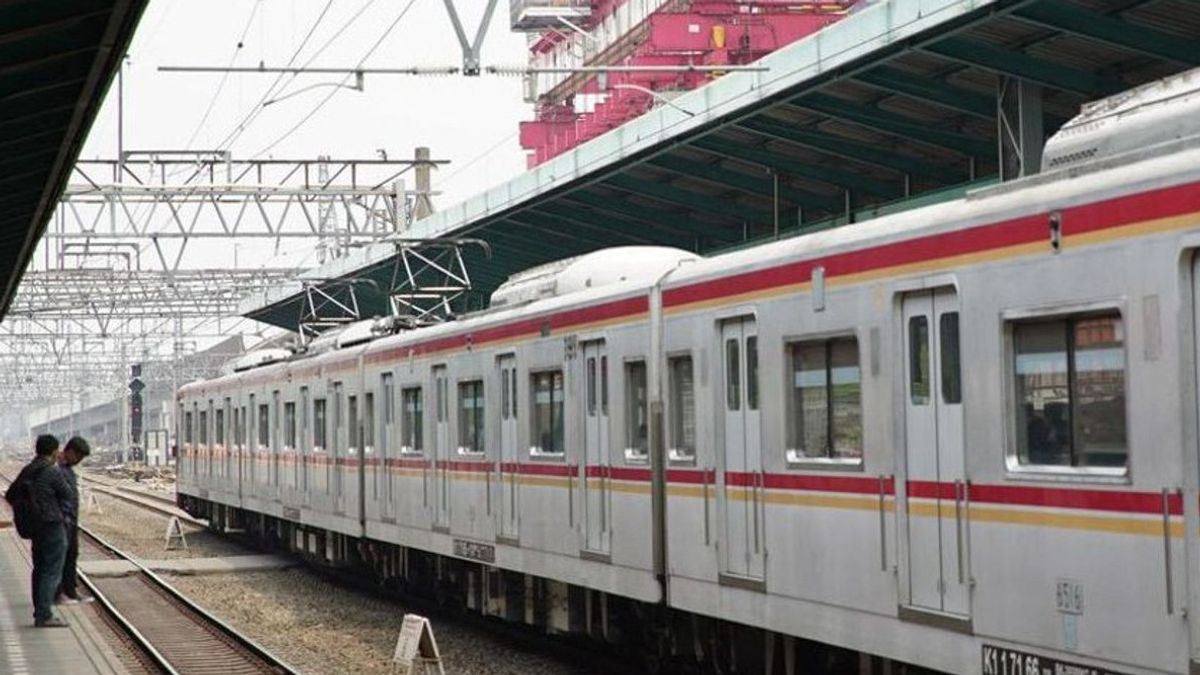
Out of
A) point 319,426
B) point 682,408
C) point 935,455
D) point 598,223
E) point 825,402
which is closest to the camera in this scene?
point 935,455

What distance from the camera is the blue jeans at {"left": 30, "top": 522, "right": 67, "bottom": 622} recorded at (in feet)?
58.1

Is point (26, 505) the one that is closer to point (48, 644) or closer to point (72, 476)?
point (72, 476)

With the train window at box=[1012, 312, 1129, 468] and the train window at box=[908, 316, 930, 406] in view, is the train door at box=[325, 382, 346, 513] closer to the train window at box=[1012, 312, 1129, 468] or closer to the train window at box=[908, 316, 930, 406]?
the train window at box=[908, 316, 930, 406]

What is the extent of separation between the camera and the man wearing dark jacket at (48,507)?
1769 centimetres

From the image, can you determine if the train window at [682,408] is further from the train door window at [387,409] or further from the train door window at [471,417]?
the train door window at [387,409]

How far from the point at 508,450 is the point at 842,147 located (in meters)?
7.30

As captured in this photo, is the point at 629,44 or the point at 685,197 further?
the point at 629,44

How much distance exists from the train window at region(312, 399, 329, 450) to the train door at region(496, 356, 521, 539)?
8.27 metres

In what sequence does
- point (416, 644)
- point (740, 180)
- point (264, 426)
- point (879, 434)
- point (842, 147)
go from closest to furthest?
point (879, 434), point (416, 644), point (842, 147), point (740, 180), point (264, 426)

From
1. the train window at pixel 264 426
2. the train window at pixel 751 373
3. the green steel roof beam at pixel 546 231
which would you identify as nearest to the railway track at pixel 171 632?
the train window at pixel 264 426

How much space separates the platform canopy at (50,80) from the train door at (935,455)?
161 inches

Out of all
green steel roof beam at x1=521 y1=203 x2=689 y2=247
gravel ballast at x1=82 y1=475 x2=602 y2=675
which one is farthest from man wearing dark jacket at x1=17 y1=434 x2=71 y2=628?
green steel roof beam at x1=521 y1=203 x2=689 y2=247

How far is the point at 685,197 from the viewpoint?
2723 centimetres

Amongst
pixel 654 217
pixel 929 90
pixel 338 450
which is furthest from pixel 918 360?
pixel 654 217
